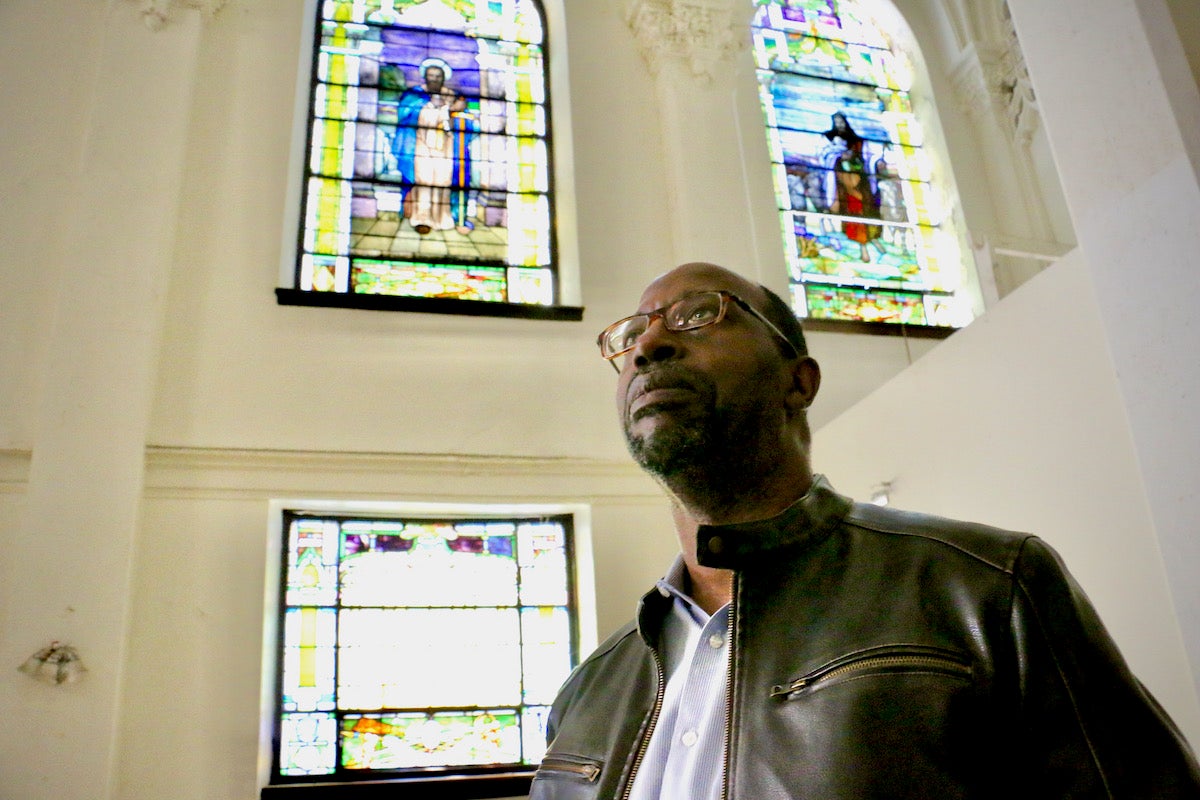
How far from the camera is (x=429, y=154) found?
6.39 meters

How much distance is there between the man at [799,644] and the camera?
100 centimetres

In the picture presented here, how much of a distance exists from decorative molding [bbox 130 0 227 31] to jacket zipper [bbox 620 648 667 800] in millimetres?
5823

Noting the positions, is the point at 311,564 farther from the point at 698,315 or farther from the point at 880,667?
the point at 880,667

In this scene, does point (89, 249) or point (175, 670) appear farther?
point (89, 249)

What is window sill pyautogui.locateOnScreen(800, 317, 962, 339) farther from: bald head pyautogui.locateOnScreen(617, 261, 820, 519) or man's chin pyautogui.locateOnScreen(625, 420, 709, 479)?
man's chin pyautogui.locateOnScreen(625, 420, 709, 479)

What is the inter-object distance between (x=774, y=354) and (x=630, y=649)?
0.52 meters

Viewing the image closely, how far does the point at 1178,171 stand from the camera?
2.12m

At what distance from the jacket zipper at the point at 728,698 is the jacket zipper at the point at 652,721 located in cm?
14

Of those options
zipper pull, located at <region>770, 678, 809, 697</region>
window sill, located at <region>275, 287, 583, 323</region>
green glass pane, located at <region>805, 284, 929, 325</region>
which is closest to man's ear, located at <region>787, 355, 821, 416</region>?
zipper pull, located at <region>770, 678, 809, 697</region>

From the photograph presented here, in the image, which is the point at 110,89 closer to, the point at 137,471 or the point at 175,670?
the point at 137,471

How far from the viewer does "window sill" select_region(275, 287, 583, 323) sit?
5484 mm

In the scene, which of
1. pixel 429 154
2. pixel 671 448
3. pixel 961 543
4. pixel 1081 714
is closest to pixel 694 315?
pixel 671 448

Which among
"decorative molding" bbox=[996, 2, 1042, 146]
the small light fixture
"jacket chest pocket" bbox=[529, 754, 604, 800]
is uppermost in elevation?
"decorative molding" bbox=[996, 2, 1042, 146]

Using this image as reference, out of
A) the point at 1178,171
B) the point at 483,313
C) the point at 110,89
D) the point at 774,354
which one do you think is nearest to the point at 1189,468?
the point at 1178,171
